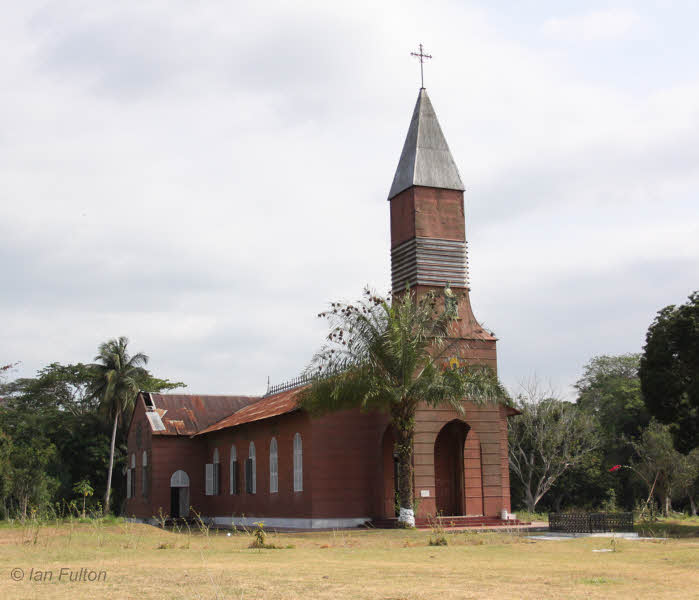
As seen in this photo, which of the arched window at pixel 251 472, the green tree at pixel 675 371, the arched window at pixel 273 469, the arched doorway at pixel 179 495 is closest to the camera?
the green tree at pixel 675 371

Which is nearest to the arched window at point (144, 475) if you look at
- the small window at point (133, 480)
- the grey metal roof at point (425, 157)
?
the small window at point (133, 480)

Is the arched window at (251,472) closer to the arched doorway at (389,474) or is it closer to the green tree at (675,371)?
the arched doorway at (389,474)

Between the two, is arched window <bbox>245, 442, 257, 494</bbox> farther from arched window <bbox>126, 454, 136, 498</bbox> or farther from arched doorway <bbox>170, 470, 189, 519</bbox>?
arched window <bbox>126, 454, 136, 498</bbox>

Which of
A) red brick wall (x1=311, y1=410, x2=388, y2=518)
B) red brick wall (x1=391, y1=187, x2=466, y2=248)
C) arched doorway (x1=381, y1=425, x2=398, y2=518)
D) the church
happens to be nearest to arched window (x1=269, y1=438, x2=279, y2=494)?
the church

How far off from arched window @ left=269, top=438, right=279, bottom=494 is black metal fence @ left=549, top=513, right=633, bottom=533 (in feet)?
43.4

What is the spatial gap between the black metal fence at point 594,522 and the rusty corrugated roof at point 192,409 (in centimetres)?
2433

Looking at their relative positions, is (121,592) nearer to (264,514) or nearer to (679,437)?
(679,437)

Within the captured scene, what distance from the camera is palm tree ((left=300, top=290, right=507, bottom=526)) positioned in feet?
85.8

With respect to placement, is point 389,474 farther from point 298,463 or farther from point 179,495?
point 179,495

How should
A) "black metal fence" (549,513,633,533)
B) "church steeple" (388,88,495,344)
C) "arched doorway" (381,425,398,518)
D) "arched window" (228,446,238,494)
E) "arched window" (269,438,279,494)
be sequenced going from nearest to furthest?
"black metal fence" (549,513,633,533) < "arched doorway" (381,425,398,518) < "church steeple" (388,88,495,344) < "arched window" (269,438,279,494) < "arched window" (228,446,238,494)

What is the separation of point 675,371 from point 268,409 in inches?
664

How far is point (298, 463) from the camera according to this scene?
31.5 metres

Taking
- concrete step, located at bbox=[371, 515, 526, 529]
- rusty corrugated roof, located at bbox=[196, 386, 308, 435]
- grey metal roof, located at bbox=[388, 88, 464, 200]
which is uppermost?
grey metal roof, located at bbox=[388, 88, 464, 200]

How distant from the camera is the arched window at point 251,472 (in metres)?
35.8
